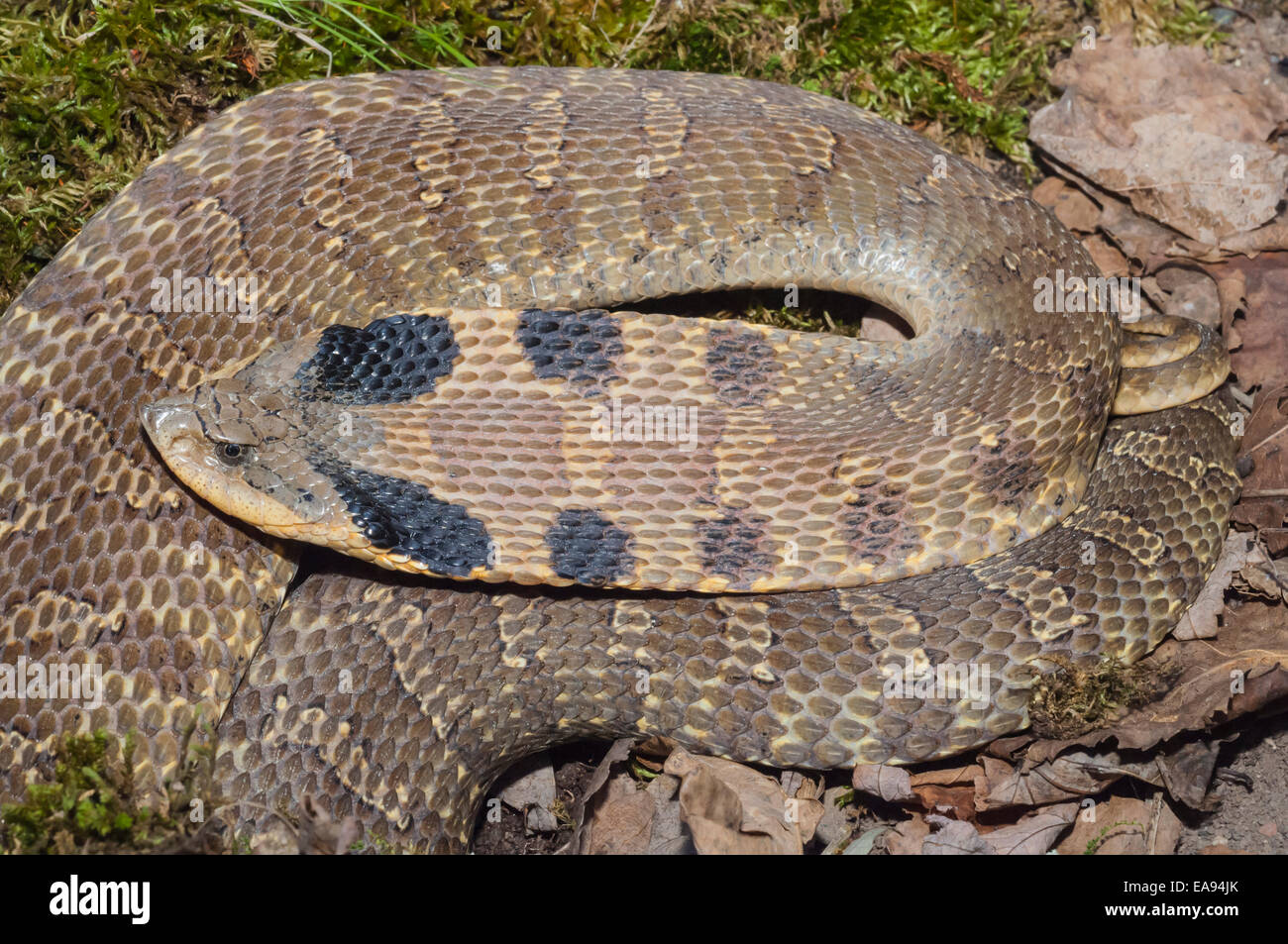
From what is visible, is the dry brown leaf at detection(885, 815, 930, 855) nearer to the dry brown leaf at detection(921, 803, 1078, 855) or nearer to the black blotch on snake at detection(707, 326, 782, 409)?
the dry brown leaf at detection(921, 803, 1078, 855)

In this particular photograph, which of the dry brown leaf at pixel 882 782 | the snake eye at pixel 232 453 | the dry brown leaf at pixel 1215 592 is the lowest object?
the dry brown leaf at pixel 882 782

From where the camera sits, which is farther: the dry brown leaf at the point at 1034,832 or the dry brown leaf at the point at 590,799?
the dry brown leaf at the point at 590,799

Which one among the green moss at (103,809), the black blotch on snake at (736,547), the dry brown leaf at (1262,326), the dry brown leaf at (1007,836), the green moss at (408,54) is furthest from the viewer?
the dry brown leaf at (1262,326)

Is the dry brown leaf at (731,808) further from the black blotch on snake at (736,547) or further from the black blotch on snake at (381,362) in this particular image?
the black blotch on snake at (381,362)

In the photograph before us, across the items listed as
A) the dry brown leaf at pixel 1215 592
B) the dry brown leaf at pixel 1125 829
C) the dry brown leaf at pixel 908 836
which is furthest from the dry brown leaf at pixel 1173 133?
the dry brown leaf at pixel 908 836

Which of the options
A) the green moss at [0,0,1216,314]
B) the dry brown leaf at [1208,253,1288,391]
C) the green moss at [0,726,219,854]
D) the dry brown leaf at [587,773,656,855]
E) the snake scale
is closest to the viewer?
the green moss at [0,726,219,854]

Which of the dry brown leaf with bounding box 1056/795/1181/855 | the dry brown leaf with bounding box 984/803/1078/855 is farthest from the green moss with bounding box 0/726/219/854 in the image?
the dry brown leaf with bounding box 1056/795/1181/855

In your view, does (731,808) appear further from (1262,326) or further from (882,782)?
(1262,326)
